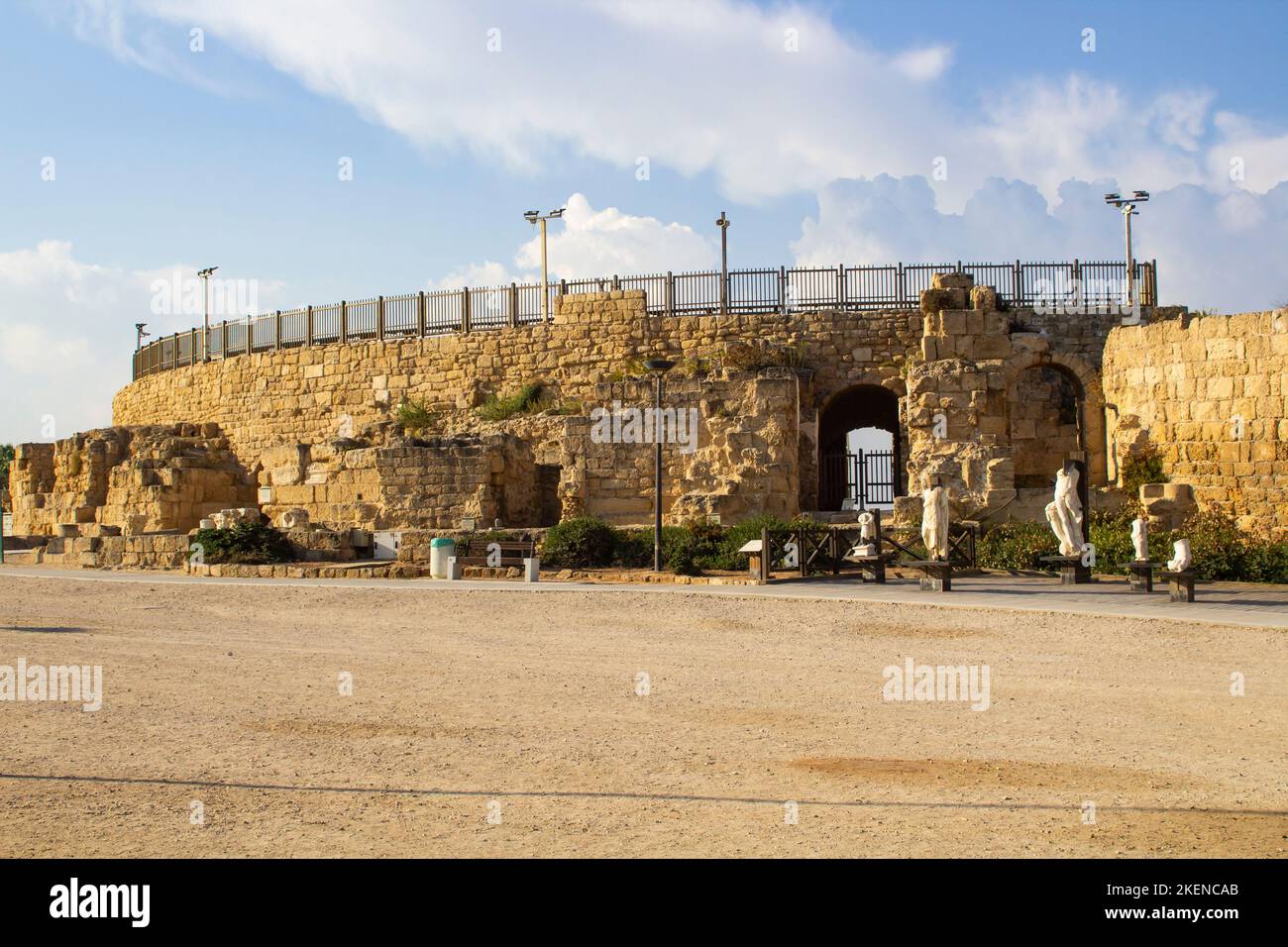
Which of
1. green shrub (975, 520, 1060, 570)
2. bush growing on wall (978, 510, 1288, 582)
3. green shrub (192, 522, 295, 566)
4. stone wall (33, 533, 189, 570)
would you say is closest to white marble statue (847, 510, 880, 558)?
green shrub (975, 520, 1060, 570)

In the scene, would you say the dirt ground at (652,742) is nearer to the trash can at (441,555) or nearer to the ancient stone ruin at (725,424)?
the trash can at (441,555)

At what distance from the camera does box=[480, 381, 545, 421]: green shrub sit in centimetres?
2812

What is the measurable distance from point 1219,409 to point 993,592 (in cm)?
597

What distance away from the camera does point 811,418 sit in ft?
84.9

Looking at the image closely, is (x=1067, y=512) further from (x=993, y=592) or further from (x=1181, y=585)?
(x=1181, y=585)

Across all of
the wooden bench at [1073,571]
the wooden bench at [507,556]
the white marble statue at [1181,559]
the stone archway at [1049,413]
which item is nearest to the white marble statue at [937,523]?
the wooden bench at [1073,571]

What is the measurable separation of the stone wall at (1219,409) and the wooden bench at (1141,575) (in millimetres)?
3863

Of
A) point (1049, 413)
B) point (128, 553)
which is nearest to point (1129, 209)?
point (1049, 413)

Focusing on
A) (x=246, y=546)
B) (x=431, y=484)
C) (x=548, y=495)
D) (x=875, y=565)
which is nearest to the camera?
(x=875, y=565)

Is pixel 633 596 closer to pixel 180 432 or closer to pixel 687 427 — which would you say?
pixel 687 427

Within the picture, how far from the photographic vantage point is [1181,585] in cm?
1473

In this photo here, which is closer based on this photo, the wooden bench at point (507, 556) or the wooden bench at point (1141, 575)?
the wooden bench at point (1141, 575)

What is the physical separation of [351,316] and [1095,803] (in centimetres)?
2806

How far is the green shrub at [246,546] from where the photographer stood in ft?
70.3
